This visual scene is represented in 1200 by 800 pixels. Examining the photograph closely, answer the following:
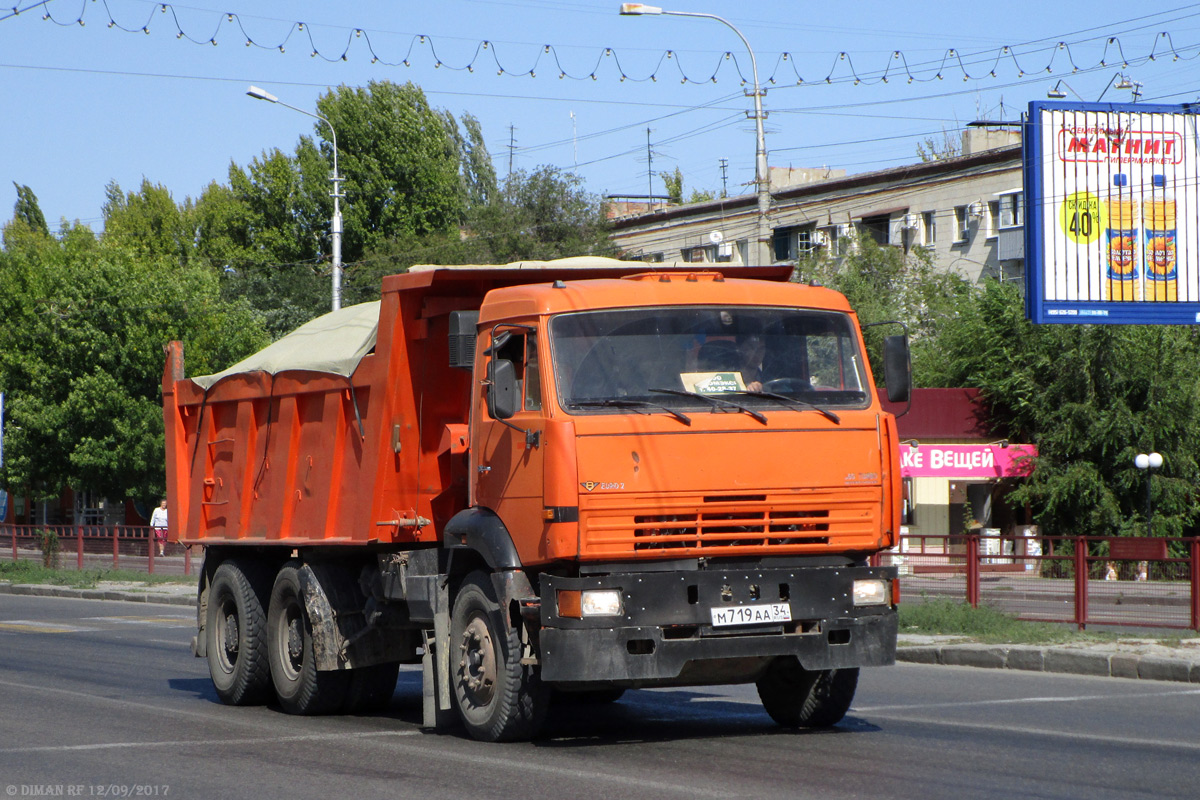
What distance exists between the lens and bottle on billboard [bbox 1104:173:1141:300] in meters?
26.1

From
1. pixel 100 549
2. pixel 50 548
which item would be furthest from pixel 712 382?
pixel 50 548

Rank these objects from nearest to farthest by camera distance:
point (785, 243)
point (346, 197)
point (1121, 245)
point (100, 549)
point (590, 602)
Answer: point (590, 602), point (1121, 245), point (100, 549), point (785, 243), point (346, 197)

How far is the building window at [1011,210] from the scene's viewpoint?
153 feet

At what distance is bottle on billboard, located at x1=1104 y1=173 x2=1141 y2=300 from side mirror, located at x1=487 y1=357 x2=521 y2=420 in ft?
65.0

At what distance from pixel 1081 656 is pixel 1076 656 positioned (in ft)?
0.19

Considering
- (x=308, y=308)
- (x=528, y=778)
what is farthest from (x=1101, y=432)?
(x=308, y=308)

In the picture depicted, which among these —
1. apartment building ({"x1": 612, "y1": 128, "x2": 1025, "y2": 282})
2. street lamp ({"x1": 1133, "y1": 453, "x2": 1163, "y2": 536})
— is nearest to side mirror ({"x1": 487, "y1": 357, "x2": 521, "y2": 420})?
street lamp ({"x1": 1133, "y1": 453, "x2": 1163, "y2": 536})

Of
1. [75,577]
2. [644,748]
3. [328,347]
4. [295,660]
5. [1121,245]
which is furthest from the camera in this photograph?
[75,577]

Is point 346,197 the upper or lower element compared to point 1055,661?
upper

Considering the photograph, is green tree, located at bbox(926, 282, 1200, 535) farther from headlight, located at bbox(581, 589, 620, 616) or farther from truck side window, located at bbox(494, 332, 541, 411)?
headlight, located at bbox(581, 589, 620, 616)

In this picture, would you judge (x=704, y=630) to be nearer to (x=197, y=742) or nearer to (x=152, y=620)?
(x=197, y=742)

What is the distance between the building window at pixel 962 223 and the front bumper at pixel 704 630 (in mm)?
42414

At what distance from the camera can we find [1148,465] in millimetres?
32938

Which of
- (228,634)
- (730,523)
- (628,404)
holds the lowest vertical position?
(228,634)
